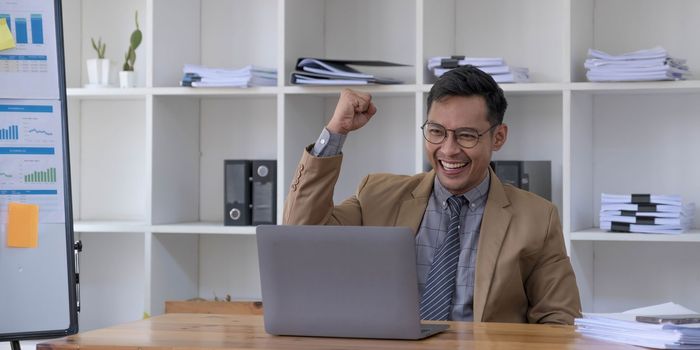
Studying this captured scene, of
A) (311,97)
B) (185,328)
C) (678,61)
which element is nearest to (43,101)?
(185,328)

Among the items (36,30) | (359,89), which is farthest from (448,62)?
(36,30)

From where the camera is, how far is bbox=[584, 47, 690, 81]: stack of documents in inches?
130

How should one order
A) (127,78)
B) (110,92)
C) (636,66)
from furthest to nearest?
(127,78), (110,92), (636,66)

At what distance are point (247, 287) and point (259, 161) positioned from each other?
630mm

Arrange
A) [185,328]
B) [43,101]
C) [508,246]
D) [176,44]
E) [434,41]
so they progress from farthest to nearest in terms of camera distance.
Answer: [176,44] → [434,41] → [43,101] → [508,246] → [185,328]

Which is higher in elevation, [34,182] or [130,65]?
[130,65]

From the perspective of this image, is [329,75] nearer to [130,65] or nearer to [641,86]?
[130,65]

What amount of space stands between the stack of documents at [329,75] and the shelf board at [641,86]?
65 centimetres

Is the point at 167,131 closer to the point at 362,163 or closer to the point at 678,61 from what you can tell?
the point at 362,163

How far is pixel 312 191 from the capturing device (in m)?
2.53

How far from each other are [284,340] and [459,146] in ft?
2.81

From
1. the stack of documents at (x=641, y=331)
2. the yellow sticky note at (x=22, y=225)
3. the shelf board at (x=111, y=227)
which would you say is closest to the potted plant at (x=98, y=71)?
the shelf board at (x=111, y=227)

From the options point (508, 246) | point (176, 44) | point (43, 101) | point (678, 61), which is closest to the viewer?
point (508, 246)

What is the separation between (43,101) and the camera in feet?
9.23
